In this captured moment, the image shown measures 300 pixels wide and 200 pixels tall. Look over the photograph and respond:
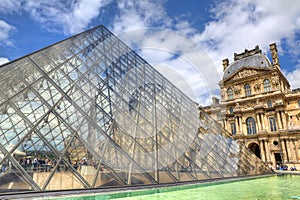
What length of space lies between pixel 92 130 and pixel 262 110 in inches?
1328

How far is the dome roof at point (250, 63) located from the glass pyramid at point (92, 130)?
3030 cm

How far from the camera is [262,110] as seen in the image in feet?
118

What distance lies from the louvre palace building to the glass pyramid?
22.5 m

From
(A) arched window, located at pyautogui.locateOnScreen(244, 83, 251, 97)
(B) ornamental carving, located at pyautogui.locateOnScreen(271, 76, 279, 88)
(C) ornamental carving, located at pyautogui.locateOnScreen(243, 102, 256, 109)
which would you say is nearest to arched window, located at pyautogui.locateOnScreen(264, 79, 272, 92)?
(B) ornamental carving, located at pyautogui.locateOnScreen(271, 76, 279, 88)

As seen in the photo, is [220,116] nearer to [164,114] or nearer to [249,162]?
[249,162]

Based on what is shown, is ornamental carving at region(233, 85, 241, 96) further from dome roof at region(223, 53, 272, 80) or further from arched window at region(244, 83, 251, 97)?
dome roof at region(223, 53, 272, 80)

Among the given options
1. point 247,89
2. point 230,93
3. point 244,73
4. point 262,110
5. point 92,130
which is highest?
point 244,73

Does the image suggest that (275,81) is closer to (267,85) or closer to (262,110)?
(267,85)

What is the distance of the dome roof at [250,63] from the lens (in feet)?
131

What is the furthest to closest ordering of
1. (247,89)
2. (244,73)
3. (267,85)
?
(244,73) → (247,89) → (267,85)

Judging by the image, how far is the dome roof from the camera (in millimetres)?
40062

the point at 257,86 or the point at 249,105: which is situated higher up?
the point at 257,86

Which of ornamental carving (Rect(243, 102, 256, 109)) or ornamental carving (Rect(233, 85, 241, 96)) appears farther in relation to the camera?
ornamental carving (Rect(233, 85, 241, 96))

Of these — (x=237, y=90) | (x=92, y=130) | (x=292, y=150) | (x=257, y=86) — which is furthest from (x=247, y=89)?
(x=92, y=130)
